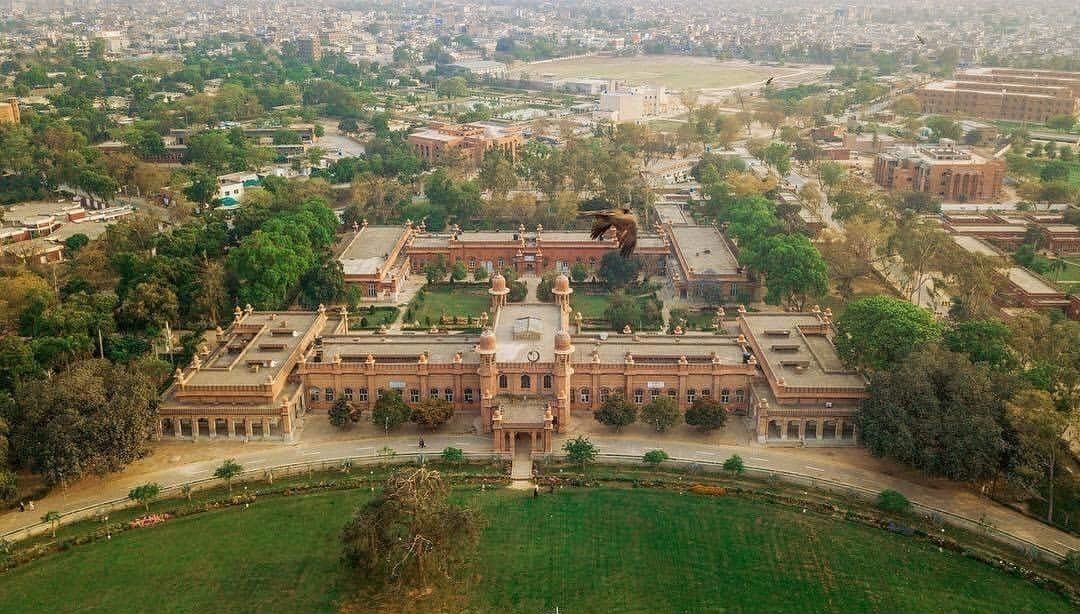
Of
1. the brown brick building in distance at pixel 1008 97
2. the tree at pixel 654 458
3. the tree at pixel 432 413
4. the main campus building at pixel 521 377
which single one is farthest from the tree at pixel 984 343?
the brown brick building in distance at pixel 1008 97

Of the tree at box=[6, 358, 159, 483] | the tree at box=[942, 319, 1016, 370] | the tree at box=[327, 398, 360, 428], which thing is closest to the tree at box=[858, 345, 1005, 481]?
the tree at box=[942, 319, 1016, 370]

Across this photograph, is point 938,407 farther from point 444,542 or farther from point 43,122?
point 43,122

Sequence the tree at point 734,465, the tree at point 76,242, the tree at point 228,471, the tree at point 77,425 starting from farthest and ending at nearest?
the tree at point 76,242 → the tree at point 734,465 → the tree at point 228,471 → the tree at point 77,425

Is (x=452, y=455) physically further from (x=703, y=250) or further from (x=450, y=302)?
(x=703, y=250)

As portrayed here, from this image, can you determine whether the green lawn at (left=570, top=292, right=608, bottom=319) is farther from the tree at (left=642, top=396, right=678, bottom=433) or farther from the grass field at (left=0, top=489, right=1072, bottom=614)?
the grass field at (left=0, top=489, right=1072, bottom=614)

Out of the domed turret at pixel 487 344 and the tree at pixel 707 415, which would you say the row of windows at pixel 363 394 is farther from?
the tree at pixel 707 415

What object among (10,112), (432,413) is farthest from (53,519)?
(10,112)
